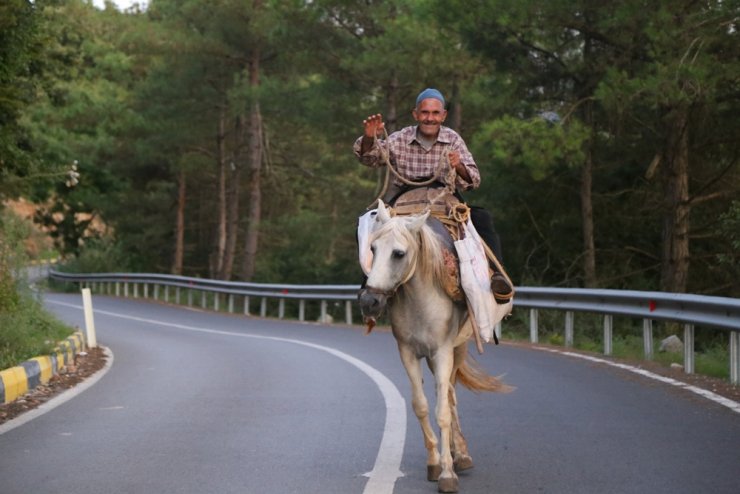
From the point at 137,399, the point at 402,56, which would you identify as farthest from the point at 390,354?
the point at 402,56

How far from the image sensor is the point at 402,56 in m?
34.0

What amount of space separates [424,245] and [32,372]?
7.45 m

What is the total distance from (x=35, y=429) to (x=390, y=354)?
8.11 meters

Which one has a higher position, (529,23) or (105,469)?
(529,23)

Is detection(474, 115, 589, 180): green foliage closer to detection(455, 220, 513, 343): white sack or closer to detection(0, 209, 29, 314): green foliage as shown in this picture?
detection(0, 209, 29, 314): green foliage

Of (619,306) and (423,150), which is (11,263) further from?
(423,150)

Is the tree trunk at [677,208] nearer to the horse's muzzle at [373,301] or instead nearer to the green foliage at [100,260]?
the horse's muzzle at [373,301]

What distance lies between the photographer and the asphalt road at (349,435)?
25.0ft

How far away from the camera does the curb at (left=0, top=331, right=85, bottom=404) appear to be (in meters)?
12.5

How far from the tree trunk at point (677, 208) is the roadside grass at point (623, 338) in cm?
132

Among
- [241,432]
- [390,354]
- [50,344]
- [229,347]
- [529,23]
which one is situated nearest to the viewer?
[241,432]

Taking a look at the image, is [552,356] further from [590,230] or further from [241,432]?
[590,230]

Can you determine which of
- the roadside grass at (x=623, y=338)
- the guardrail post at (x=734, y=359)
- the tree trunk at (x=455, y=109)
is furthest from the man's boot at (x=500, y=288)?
the tree trunk at (x=455, y=109)

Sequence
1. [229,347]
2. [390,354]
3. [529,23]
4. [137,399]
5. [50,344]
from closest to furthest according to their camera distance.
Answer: [137,399] < [50,344] < [390,354] < [229,347] < [529,23]
